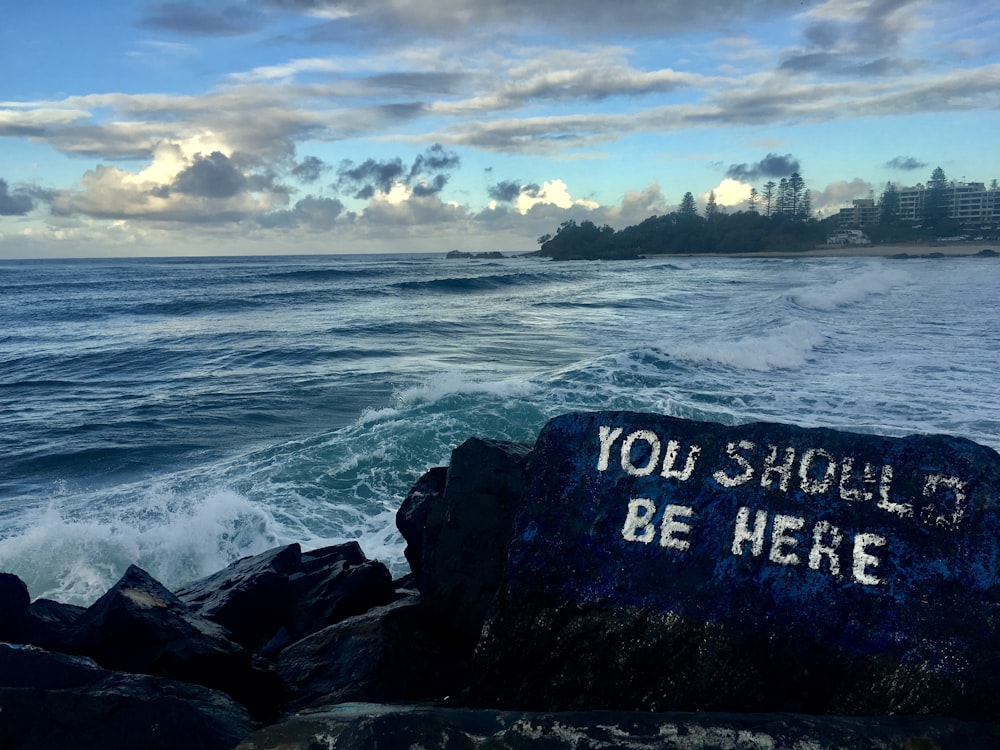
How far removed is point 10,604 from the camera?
415 centimetres

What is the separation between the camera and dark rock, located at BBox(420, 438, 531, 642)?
4199 mm

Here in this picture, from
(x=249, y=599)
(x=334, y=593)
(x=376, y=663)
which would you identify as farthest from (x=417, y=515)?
(x=376, y=663)

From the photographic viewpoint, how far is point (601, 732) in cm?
235

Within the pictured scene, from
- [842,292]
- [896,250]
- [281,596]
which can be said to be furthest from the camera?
[896,250]

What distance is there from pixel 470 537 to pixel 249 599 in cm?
182

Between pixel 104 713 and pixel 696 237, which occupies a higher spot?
pixel 696 237

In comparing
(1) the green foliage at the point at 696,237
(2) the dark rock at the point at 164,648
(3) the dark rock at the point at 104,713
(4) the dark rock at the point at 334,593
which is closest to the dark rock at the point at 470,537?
(4) the dark rock at the point at 334,593

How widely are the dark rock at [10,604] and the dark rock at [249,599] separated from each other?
39.6 inches

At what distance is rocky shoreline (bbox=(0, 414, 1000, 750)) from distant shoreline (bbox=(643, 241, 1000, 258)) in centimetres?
9747

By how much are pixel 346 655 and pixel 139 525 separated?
4.56m

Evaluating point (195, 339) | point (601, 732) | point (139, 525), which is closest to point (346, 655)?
point (601, 732)

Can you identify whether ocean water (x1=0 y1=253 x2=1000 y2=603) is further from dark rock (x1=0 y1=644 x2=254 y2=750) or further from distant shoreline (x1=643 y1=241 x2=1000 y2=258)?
distant shoreline (x1=643 y1=241 x2=1000 y2=258)

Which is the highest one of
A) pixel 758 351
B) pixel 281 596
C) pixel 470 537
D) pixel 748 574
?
pixel 748 574

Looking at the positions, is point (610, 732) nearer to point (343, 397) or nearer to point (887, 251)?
point (343, 397)
